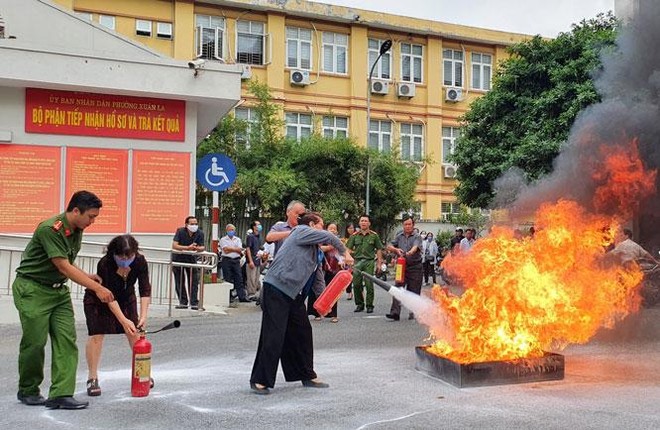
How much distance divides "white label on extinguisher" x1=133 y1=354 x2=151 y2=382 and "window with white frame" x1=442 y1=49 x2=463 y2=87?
26.2 m

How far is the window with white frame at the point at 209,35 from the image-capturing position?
25516 mm

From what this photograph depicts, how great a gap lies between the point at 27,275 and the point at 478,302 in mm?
4134

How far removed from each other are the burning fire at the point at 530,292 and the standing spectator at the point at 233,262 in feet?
20.3

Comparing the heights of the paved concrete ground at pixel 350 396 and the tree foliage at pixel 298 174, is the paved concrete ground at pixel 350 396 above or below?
below

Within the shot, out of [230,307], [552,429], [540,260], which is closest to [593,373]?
[540,260]

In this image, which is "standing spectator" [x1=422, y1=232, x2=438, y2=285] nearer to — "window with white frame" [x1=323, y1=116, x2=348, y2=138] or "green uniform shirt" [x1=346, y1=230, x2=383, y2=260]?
"green uniform shirt" [x1=346, y1=230, x2=383, y2=260]

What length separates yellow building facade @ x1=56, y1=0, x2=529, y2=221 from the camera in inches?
991

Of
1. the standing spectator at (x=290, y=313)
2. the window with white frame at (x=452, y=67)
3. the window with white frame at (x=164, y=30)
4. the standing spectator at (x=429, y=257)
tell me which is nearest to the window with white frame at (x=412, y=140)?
the window with white frame at (x=452, y=67)

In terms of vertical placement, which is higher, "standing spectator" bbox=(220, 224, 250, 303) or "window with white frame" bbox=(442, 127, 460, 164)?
"window with white frame" bbox=(442, 127, 460, 164)

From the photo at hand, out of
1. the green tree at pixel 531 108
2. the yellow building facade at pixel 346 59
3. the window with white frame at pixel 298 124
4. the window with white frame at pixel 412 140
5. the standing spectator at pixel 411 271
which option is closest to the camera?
the standing spectator at pixel 411 271

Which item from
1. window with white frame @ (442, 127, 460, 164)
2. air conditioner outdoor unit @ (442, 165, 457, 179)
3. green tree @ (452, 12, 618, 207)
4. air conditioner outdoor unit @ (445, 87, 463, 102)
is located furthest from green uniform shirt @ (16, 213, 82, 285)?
air conditioner outdoor unit @ (445, 87, 463, 102)

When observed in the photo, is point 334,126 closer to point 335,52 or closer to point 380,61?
point 335,52

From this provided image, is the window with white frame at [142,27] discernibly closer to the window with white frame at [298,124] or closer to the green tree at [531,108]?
the window with white frame at [298,124]

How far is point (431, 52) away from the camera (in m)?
29.2
